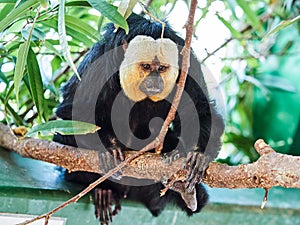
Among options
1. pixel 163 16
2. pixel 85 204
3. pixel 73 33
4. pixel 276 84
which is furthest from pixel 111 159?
pixel 276 84

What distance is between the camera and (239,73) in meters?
3.06

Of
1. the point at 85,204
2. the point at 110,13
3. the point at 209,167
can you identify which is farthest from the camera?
the point at 85,204

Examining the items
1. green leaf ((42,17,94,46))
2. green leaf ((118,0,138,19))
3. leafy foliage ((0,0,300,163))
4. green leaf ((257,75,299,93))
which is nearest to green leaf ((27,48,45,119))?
leafy foliage ((0,0,300,163))

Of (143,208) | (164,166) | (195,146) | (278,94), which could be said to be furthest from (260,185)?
(278,94)

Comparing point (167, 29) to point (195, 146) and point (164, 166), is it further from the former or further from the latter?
point (164, 166)

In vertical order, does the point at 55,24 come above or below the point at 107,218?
above

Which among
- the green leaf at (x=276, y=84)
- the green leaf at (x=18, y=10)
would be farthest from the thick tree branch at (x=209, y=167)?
the green leaf at (x=276, y=84)

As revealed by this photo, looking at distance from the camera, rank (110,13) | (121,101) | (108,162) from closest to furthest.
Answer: (110,13) → (108,162) → (121,101)

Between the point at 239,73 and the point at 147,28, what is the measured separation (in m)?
1.25

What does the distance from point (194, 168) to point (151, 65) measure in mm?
458

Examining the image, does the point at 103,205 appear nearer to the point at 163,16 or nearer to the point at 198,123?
the point at 198,123

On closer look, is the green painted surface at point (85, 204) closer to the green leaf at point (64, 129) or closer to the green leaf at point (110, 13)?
the green leaf at point (64, 129)

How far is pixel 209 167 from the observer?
160 centimetres

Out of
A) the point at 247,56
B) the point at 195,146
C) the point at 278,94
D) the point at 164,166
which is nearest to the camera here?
the point at 164,166
